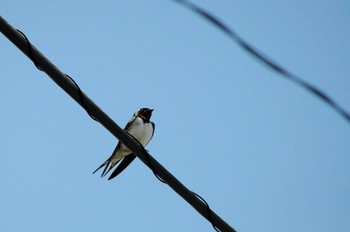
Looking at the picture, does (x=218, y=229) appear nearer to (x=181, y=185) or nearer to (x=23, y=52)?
(x=181, y=185)

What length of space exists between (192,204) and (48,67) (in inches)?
33.7

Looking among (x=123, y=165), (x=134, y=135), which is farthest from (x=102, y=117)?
(x=134, y=135)

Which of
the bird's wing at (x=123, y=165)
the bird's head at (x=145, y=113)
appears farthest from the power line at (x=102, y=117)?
the bird's head at (x=145, y=113)

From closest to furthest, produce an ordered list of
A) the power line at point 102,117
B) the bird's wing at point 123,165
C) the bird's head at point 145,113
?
the power line at point 102,117 → the bird's wing at point 123,165 → the bird's head at point 145,113

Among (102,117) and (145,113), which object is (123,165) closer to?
(145,113)

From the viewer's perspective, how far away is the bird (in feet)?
17.8

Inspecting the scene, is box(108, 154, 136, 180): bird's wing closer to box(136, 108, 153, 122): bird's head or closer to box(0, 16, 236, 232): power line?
box(136, 108, 153, 122): bird's head

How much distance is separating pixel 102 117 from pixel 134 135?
3745 millimetres

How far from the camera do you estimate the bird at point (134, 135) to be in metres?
5.42

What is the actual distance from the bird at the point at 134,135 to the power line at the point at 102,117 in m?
2.75

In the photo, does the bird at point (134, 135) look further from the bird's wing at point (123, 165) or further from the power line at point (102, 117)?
the power line at point (102, 117)

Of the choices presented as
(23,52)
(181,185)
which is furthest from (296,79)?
(23,52)

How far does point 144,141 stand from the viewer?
606 centimetres

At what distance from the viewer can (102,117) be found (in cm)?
229
